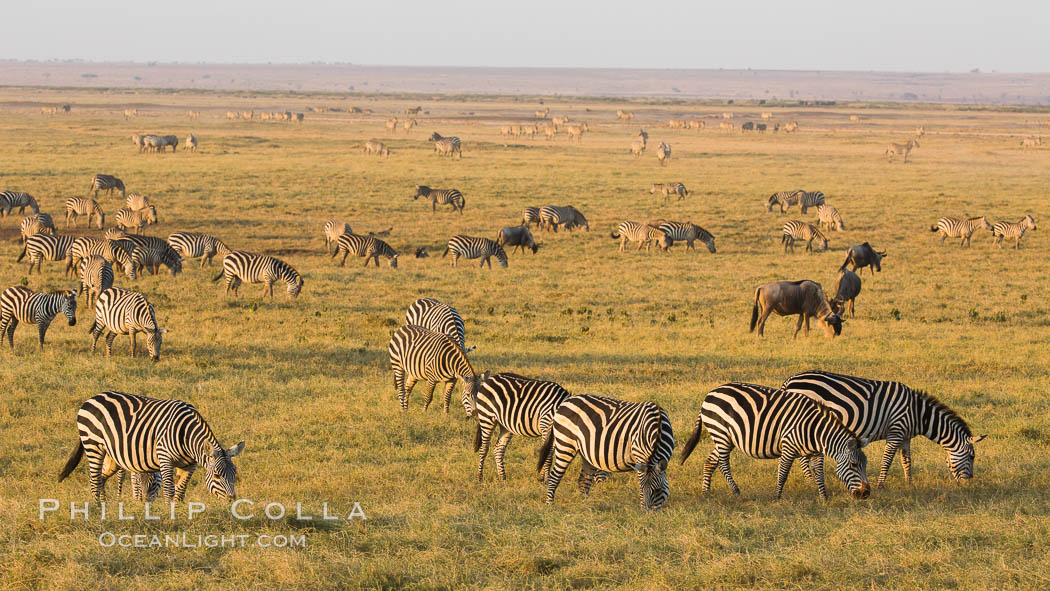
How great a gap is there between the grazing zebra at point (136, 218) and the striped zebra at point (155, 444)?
2153cm

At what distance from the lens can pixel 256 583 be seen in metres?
7.53

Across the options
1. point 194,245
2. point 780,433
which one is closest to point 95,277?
point 194,245

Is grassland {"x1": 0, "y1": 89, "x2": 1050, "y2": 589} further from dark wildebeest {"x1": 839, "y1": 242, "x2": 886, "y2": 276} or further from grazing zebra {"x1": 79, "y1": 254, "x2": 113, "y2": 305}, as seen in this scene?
grazing zebra {"x1": 79, "y1": 254, "x2": 113, "y2": 305}

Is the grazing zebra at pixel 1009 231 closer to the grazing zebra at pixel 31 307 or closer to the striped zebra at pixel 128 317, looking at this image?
the striped zebra at pixel 128 317

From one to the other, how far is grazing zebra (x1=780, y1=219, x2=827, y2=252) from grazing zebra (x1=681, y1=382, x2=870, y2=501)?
2050 cm

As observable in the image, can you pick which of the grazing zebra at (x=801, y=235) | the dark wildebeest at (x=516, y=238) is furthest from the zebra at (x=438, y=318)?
the grazing zebra at (x=801, y=235)

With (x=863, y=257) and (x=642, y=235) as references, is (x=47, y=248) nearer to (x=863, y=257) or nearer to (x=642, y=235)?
(x=642, y=235)

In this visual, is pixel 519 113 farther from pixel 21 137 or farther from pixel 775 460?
pixel 775 460

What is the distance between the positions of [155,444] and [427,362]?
4556mm

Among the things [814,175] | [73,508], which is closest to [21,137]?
[814,175]

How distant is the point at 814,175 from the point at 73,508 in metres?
46.2

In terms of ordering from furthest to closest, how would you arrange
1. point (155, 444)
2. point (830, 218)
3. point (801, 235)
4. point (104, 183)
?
point (104, 183), point (830, 218), point (801, 235), point (155, 444)

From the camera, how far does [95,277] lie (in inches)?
818

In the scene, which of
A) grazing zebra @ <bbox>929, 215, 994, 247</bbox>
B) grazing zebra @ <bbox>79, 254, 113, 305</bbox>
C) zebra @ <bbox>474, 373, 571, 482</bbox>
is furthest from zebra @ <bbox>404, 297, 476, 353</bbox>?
grazing zebra @ <bbox>929, 215, 994, 247</bbox>
